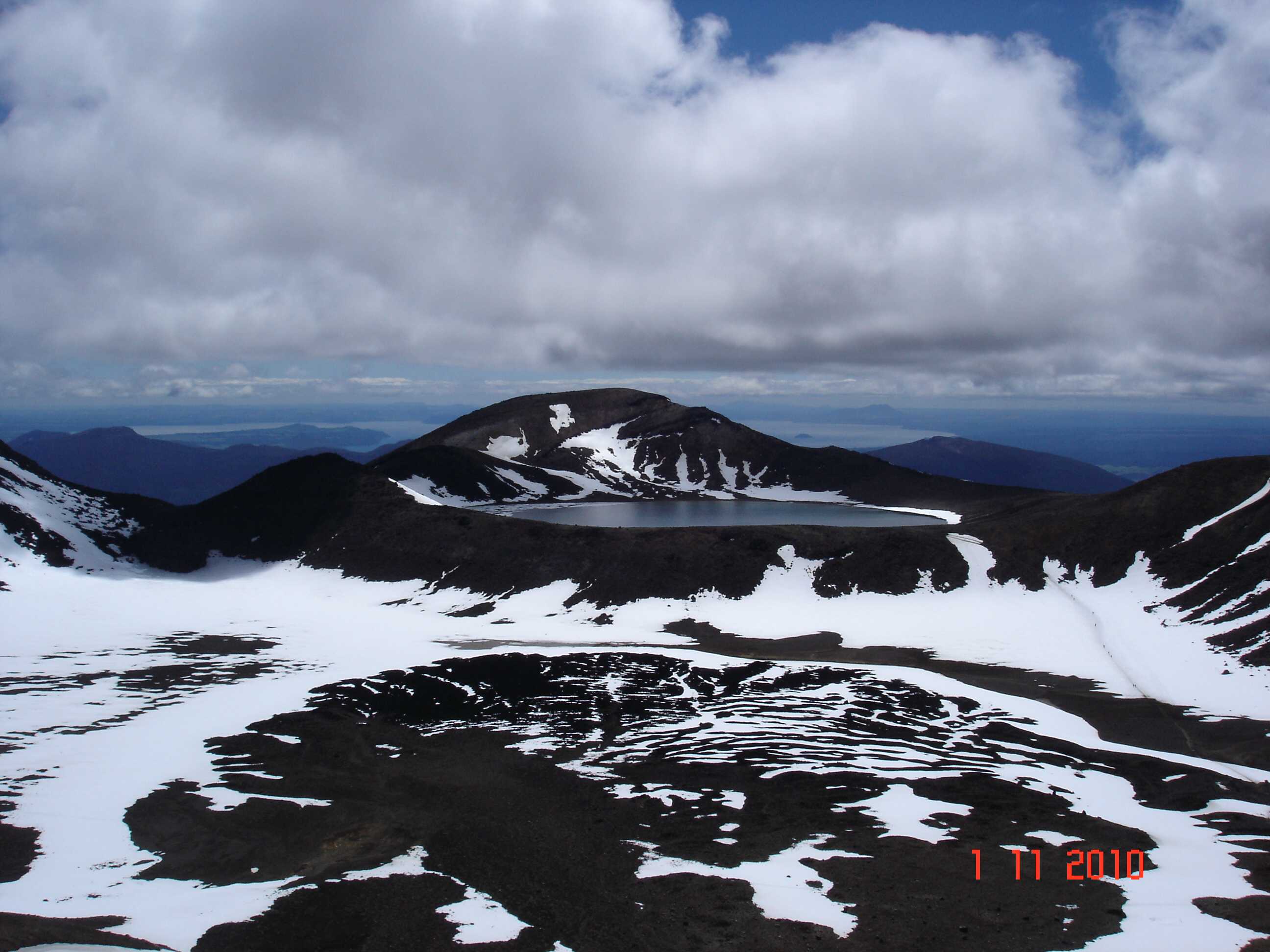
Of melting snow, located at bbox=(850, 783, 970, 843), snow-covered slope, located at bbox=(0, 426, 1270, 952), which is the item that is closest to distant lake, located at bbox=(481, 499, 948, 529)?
snow-covered slope, located at bbox=(0, 426, 1270, 952)

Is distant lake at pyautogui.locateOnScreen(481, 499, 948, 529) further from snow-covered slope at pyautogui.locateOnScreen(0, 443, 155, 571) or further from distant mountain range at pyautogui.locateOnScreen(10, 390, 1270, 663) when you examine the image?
snow-covered slope at pyautogui.locateOnScreen(0, 443, 155, 571)

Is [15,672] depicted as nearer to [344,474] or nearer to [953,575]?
[344,474]

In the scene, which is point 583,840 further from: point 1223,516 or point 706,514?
point 706,514

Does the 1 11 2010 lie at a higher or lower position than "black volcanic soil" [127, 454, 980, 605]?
lower

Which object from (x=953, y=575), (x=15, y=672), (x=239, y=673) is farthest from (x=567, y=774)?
(x=953, y=575)

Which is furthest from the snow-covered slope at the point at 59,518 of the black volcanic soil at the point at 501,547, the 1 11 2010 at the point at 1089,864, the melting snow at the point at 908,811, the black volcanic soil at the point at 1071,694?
the 1 11 2010 at the point at 1089,864

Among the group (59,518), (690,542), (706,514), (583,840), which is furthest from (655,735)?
(706,514)
